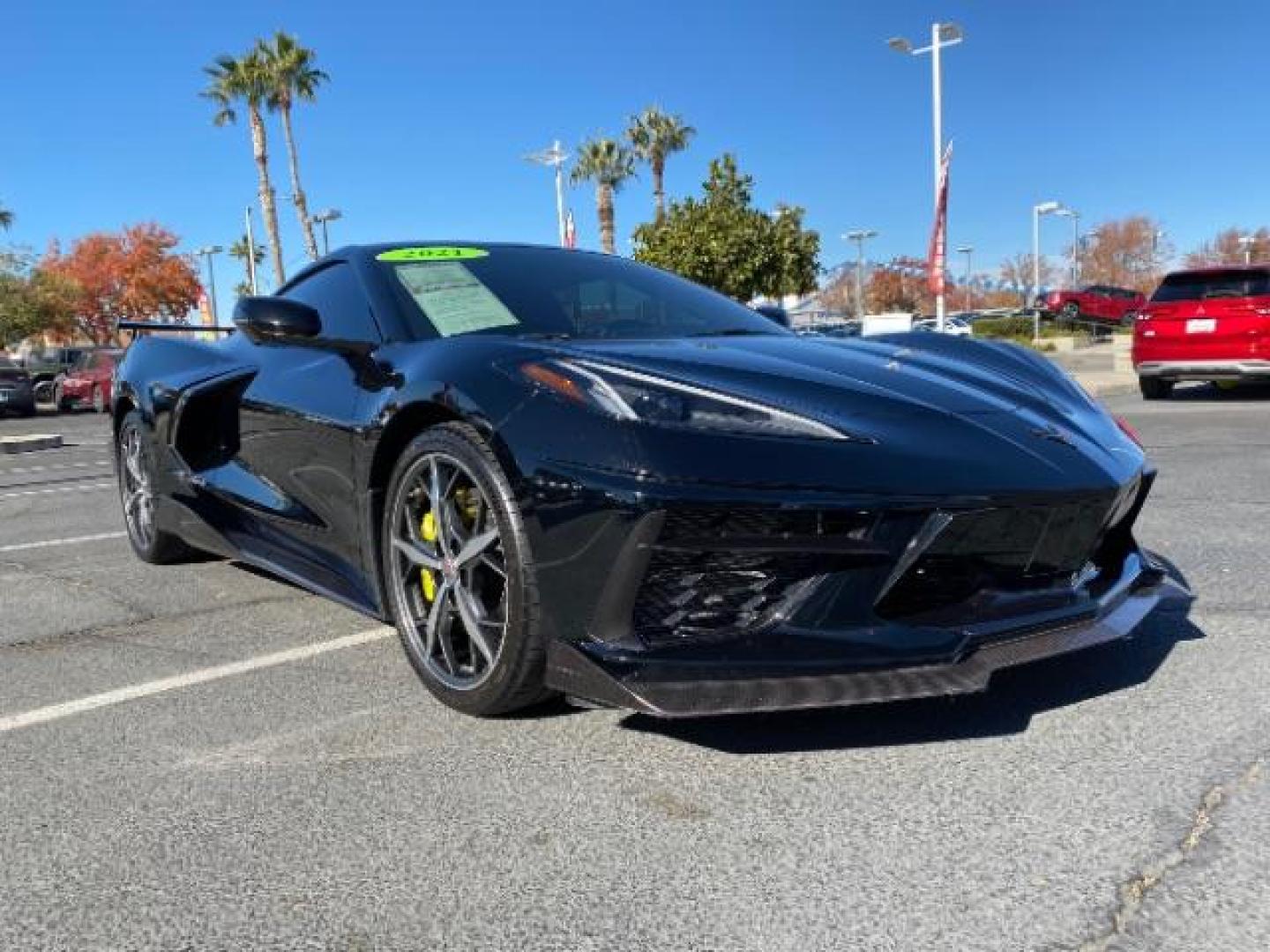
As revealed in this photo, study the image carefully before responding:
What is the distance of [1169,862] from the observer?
189 cm

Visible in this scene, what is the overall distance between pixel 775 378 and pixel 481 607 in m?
0.90

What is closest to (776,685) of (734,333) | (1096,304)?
(734,333)

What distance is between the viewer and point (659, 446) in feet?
7.48

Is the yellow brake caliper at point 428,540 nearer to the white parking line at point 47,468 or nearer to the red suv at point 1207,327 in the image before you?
the white parking line at point 47,468

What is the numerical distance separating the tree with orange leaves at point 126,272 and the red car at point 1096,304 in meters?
43.7

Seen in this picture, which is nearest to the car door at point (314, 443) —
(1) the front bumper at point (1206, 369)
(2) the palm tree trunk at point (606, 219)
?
(1) the front bumper at point (1206, 369)

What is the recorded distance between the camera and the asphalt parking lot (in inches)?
69.8

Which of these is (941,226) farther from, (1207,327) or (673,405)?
(673,405)

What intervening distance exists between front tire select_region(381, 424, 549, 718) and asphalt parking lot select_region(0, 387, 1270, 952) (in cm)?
12

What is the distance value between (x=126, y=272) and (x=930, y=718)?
62.7m

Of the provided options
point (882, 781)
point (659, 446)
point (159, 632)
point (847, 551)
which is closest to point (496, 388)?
point (659, 446)

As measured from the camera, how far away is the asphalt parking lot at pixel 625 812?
177 centimetres

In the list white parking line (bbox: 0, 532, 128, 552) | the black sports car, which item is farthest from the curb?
the black sports car

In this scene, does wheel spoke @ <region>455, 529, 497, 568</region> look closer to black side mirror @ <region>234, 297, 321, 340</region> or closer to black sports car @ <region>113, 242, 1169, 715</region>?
black sports car @ <region>113, 242, 1169, 715</region>
